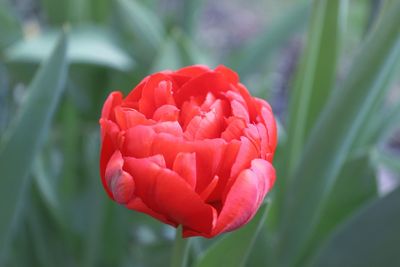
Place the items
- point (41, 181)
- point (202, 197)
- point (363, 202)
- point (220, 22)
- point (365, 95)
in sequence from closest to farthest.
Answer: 1. point (202, 197)
2. point (365, 95)
3. point (363, 202)
4. point (41, 181)
5. point (220, 22)

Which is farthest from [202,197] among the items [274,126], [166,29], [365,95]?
[166,29]

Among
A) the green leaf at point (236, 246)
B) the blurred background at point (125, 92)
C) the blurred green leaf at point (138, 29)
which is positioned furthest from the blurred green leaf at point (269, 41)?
the green leaf at point (236, 246)

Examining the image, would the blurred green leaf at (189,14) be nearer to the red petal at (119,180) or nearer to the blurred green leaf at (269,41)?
the blurred green leaf at (269,41)

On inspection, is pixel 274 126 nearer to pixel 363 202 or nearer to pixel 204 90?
pixel 204 90

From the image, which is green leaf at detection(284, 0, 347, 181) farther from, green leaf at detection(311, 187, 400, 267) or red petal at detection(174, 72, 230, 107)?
red petal at detection(174, 72, 230, 107)

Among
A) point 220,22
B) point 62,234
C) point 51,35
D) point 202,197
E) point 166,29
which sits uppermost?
point 220,22

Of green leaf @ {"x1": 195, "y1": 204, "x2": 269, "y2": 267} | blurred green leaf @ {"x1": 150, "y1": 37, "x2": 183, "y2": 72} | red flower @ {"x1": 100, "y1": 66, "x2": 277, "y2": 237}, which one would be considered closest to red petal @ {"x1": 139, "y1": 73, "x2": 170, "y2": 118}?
red flower @ {"x1": 100, "y1": 66, "x2": 277, "y2": 237}

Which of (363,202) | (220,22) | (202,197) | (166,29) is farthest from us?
(220,22)
